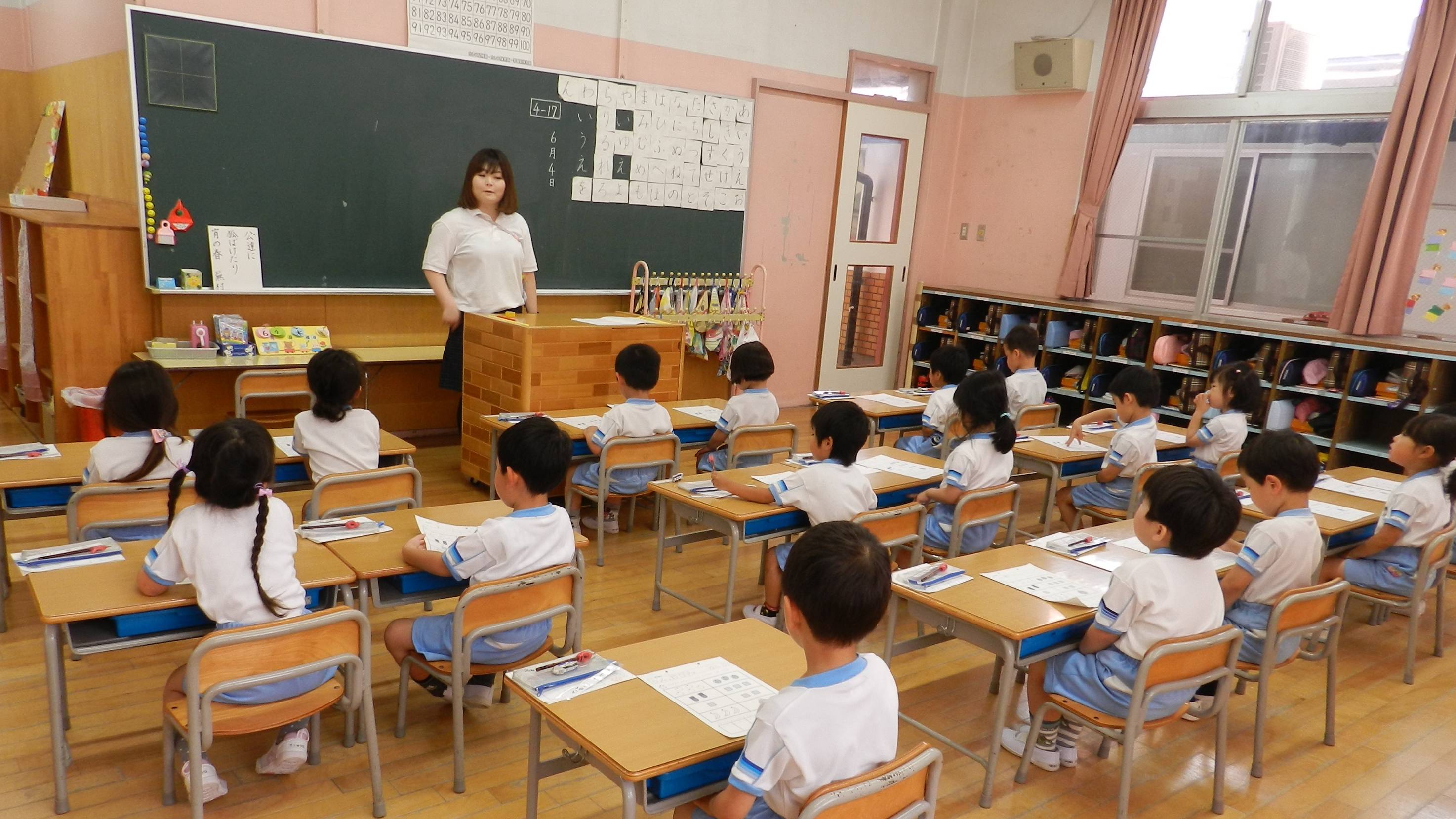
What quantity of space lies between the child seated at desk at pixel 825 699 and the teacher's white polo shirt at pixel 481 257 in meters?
3.80

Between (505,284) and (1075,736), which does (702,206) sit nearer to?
(505,284)

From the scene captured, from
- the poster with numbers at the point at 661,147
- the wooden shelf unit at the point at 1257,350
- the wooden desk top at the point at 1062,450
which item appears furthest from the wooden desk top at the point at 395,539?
the wooden shelf unit at the point at 1257,350

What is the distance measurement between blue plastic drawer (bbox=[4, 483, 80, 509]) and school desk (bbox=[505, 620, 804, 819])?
6.76 feet

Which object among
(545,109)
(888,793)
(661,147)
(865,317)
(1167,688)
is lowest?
(1167,688)

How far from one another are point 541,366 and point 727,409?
977 mm

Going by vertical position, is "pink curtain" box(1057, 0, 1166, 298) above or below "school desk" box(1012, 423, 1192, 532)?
above

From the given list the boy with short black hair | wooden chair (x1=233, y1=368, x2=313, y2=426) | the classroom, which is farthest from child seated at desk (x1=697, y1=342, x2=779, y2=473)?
wooden chair (x1=233, y1=368, x2=313, y2=426)

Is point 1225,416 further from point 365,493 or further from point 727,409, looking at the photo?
point 365,493

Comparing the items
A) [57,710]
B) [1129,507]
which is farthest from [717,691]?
[1129,507]

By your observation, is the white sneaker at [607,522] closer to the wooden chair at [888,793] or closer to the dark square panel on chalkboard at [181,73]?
the dark square panel on chalkboard at [181,73]

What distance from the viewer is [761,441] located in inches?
171

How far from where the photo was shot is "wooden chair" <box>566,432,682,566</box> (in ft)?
13.2

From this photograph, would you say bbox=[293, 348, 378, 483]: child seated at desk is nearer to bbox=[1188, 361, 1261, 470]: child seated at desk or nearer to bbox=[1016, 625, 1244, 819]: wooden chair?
bbox=[1016, 625, 1244, 819]: wooden chair

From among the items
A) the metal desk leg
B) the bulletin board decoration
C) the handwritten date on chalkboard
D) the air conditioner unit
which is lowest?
the metal desk leg
